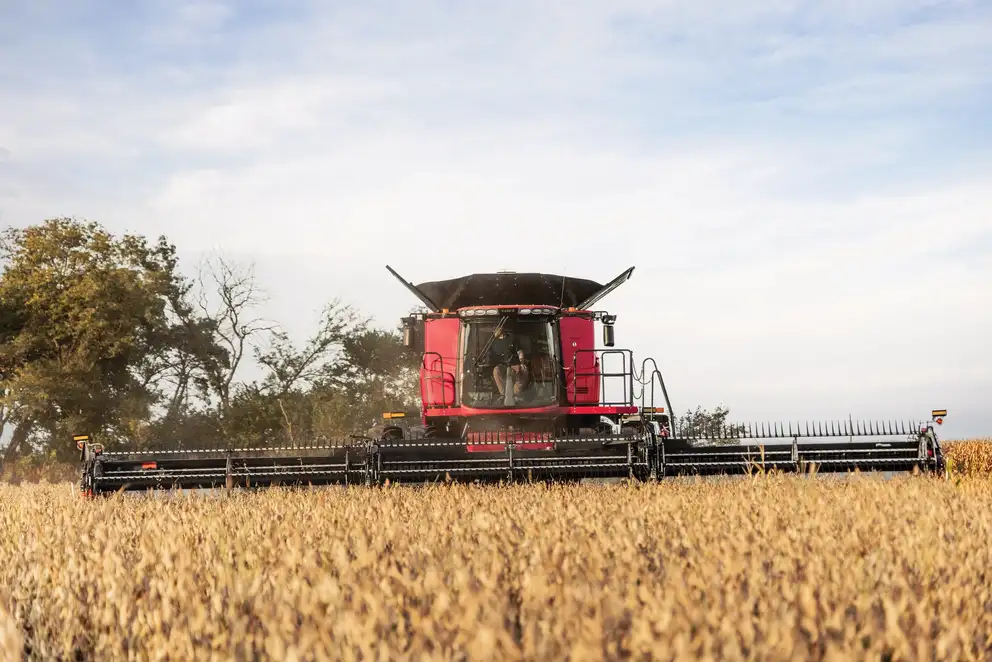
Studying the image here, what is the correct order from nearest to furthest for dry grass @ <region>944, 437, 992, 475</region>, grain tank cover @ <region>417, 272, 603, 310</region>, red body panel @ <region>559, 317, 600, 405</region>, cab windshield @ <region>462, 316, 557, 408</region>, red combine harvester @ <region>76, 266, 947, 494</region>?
red combine harvester @ <region>76, 266, 947, 494</region>, cab windshield @ <region>462, 316, 557, 408</region>, red body panel @ <region>559, 317, 600, 405</region>, grain tank cover @ <region>417, 272, 603, 310</region>, dry grass @ <region>944, 437, 992, 475</region>

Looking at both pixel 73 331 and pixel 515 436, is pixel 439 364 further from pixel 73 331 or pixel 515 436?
pixel 73 331

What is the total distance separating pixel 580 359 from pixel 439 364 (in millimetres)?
1887

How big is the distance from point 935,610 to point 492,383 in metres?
9.63

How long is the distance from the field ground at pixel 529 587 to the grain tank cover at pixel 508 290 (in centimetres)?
750

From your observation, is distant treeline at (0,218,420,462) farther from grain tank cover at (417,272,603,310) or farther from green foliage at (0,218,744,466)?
grain tank cover at (417,272,603,310)

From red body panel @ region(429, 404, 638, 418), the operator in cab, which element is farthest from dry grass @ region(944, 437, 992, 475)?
the operator in cab

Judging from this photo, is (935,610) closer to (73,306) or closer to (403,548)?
(403,548)

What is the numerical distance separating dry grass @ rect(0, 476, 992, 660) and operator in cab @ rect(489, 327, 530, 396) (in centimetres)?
644

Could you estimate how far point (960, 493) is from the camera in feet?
24.0

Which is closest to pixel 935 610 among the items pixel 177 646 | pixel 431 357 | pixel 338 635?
pixel 338 635

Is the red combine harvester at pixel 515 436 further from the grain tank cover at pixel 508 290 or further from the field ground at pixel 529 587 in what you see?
the field ground at pixel 529 587

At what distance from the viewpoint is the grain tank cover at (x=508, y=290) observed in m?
13.3

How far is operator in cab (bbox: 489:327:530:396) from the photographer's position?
1248 centimetres

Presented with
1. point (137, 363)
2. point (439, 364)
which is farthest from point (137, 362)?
point (439, 364)
